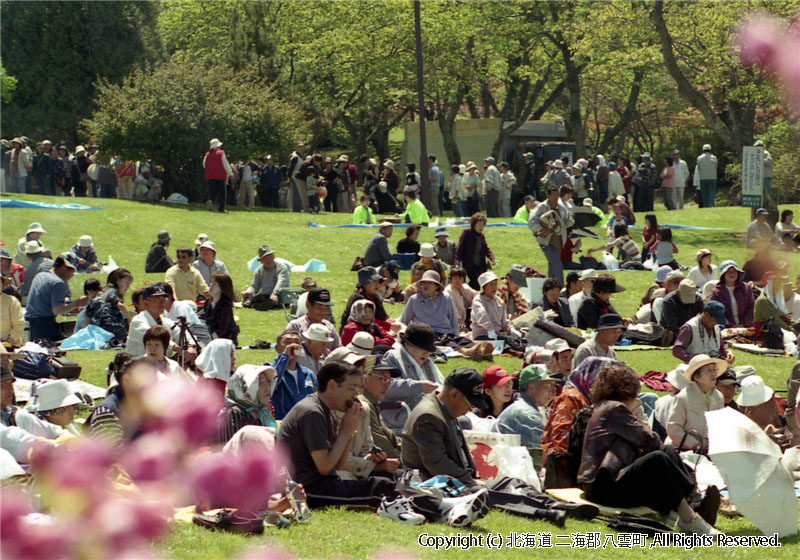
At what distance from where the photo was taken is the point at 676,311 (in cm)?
1466

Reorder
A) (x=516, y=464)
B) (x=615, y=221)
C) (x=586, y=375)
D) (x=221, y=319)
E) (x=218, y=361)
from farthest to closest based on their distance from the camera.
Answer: (x=615, y=221) → (x=221, y=319) → (x=218, y=361) → (x=586, y=375) → (x=516, y=464)

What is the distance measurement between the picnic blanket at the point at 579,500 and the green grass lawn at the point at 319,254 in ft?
0.67

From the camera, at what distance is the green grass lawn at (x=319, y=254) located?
614 centimetres

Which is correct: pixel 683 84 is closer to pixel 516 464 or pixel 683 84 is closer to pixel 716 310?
pixel 716 310

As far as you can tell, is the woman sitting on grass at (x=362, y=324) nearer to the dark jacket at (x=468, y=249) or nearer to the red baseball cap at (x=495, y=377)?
the red baseball cap at (x=495, y=377)

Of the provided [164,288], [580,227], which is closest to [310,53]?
[580,227]

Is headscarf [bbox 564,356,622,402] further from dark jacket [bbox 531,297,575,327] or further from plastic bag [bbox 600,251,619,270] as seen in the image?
plastic bag [bbox 600,251,619,270]

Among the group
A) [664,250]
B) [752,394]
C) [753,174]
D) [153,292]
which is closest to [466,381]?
[752,394]

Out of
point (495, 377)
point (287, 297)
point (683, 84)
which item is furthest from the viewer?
point (683, 84)

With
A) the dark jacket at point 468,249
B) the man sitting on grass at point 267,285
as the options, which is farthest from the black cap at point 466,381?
the dark jacket at point 468,249

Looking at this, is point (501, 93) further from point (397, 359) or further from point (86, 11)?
point (397, 359)

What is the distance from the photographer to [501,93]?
5216 centimetres

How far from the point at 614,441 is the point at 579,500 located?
17.2 inches

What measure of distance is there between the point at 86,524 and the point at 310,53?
43.6 m
